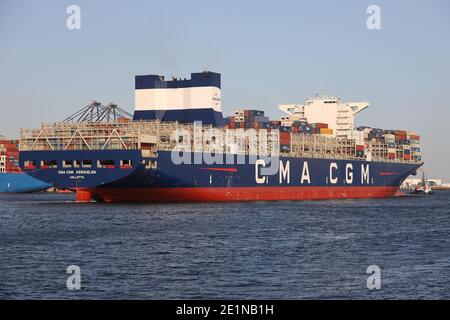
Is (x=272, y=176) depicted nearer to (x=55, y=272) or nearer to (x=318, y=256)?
(x=318, y=256)

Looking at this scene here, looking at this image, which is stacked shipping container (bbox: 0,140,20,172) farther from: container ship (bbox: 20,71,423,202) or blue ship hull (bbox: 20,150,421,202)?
blue ship hull (bbox: 20,150,421,202)

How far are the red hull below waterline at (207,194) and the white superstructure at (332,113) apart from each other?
13.5 m

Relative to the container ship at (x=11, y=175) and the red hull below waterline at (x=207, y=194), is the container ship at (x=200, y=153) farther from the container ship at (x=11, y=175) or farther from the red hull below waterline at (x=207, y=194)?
the container ship at (x=11, y=175)

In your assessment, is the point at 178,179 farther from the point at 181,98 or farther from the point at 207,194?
the point at 181,98

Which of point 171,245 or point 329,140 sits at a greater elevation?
point 329,140

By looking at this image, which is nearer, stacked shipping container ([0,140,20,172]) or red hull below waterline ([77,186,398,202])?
red hull below waterline ([77,186,398,202])

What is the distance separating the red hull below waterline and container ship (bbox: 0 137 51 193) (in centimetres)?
5833

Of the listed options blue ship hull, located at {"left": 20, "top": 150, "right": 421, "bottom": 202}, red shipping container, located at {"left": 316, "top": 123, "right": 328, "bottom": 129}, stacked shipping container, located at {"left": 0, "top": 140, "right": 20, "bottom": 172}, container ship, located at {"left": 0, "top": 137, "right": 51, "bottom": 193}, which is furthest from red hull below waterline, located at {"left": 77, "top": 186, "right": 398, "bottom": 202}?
stacked shipping container, located at {"left": 0, "top": 140, "right": 20, "bottom": 172}

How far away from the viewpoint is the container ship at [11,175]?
407ft

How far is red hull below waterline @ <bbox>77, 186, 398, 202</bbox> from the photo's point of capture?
62.7 metres

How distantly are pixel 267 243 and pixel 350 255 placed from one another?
499 centimetres

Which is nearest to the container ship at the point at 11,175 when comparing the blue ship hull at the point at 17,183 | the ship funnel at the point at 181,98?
the blue ship hull at the point at 17,183
